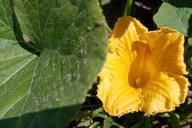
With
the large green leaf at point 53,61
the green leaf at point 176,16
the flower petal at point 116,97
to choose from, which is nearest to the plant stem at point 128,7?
the green leaf at point 176,16

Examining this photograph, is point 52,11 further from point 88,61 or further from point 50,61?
point 88,61

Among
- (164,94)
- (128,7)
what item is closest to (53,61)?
(164,94)

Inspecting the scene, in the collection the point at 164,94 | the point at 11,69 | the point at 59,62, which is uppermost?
the point at 59,62

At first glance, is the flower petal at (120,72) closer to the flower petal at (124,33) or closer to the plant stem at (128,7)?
the flower petal at (124,33)

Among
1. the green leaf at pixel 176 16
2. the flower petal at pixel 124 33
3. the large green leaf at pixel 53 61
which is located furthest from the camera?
the green leaf at pixel 176 16

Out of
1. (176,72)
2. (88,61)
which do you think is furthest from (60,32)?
(176,72)

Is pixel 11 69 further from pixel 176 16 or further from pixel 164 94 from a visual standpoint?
pixel 176 16

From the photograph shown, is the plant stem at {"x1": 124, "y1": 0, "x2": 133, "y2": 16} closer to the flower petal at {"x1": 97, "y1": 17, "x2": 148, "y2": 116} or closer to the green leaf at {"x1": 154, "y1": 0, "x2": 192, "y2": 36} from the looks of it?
the green leaf at {"x1": 154, "y1": 0, "x2": 192, "y2": 36}

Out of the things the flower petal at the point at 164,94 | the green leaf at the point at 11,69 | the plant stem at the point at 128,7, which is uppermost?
the plant stem at the point at 128,7
